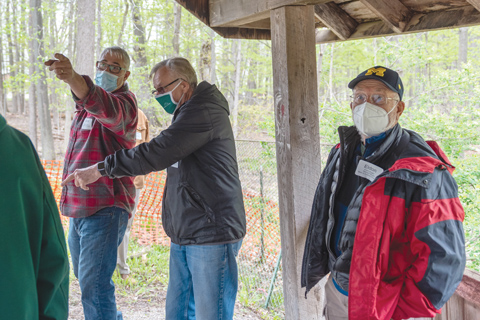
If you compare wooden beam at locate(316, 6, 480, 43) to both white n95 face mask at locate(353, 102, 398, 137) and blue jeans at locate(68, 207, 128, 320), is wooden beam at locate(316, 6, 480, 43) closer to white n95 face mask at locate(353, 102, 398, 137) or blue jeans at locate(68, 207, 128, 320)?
white n95 face mask at locate(353, 102, 398, 137)

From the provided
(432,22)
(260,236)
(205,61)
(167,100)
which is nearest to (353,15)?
(432,22)

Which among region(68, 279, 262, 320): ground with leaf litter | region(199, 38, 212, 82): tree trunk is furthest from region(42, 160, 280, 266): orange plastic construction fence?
region(199, 38, 212, 82): tree trunk

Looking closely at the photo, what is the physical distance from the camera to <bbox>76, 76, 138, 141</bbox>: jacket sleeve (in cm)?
254

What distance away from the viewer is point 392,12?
275 centimetres

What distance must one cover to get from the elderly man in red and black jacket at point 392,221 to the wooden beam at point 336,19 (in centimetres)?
108

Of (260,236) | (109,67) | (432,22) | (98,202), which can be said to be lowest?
(260,236)

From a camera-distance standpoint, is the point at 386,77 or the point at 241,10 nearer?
the point at 386,77

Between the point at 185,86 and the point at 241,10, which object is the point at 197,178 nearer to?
the point at 185,86

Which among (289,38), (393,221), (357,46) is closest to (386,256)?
(393,221)

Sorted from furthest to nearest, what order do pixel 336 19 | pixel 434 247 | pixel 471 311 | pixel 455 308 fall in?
pixel 336 19 < pixel 455 308 < pixel 471 311 < pixel 434 247

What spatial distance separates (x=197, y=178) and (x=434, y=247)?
1.45 metres

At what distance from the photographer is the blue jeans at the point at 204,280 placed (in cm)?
260

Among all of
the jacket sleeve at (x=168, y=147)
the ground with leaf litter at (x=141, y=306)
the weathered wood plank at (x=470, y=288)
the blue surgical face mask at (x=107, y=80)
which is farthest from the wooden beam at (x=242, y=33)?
the ground with leaf litter at (x=141, y=306)

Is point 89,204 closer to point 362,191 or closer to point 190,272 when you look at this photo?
point 190,272
